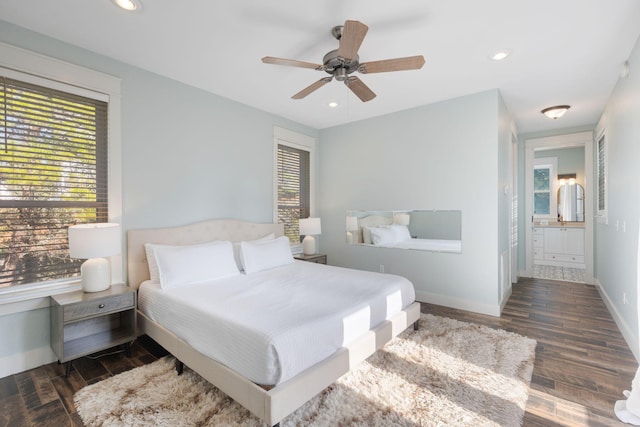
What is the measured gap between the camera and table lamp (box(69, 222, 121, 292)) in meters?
2.38

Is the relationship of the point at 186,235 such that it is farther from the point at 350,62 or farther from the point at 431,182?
the point at 431,182

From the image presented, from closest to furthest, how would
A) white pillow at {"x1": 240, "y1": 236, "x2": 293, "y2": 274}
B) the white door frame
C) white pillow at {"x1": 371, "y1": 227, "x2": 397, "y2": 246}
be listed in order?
white pillow at {"x1": 240, "y1": 236, "x2": 293, "y2": 274}
white pillow at {"x1": 371, "y1": 227, "x2": 397, "y2": 246}
the white door frame

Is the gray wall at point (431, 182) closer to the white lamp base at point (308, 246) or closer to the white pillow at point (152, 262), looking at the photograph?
the white lamp base at point (308, 246)

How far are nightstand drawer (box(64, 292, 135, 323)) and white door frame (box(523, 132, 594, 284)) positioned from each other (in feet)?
20.3

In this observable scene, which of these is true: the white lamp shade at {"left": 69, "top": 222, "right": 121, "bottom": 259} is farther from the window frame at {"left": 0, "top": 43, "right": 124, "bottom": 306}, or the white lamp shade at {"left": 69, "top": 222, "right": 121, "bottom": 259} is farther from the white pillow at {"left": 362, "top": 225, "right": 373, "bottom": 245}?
the white pillow at {"left": 362, "top": 225, "right": 373, "bottom": 245}

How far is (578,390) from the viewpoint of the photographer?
6.91 feet

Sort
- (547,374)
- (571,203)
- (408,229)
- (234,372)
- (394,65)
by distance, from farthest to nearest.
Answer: (571,203) → (408,229) → (547,374) → (394,65) → (234,372)

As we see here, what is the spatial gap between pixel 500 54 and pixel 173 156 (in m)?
3.41

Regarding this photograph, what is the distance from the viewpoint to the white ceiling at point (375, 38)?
2.13 m

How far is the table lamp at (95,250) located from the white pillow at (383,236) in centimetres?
333

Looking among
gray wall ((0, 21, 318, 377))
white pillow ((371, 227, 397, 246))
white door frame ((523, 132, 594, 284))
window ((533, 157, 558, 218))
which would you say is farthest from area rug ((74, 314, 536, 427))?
window ((533, 157, 558, 218))

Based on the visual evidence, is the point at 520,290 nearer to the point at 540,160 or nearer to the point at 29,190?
the point at 540,160

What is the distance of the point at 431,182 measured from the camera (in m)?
4.09

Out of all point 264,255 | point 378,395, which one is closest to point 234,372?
point 378,395
